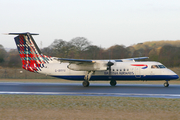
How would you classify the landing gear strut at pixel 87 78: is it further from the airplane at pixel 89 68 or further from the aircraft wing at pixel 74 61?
the aircraft wing at pixel 74 61

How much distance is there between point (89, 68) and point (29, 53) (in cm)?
836

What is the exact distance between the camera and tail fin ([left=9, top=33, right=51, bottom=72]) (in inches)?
1119

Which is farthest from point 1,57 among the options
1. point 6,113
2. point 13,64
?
point 6,113

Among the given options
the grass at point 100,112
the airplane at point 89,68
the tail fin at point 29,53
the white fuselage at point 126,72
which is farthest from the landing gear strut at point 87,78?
the grass at point 100,112

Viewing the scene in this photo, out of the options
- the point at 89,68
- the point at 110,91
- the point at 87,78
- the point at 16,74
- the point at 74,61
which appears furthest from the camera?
the point at 16,74

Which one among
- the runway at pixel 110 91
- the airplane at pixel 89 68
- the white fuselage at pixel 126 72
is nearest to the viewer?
the runway at pixel 110 91

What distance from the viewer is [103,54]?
2263 inches

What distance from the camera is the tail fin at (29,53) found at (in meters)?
28.4

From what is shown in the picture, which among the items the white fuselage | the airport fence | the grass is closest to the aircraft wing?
the white fuselage

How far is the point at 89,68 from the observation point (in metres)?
25.9

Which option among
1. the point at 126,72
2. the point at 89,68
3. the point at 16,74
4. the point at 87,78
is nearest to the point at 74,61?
the point at 89,68

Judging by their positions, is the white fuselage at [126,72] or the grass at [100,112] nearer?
the grass at [100,112]

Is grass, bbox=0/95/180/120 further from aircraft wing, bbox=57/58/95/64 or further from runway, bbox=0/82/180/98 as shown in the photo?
aircraft wing, bbox=57/58/95/64

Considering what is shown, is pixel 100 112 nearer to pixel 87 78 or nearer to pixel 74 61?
pixel 74 61
